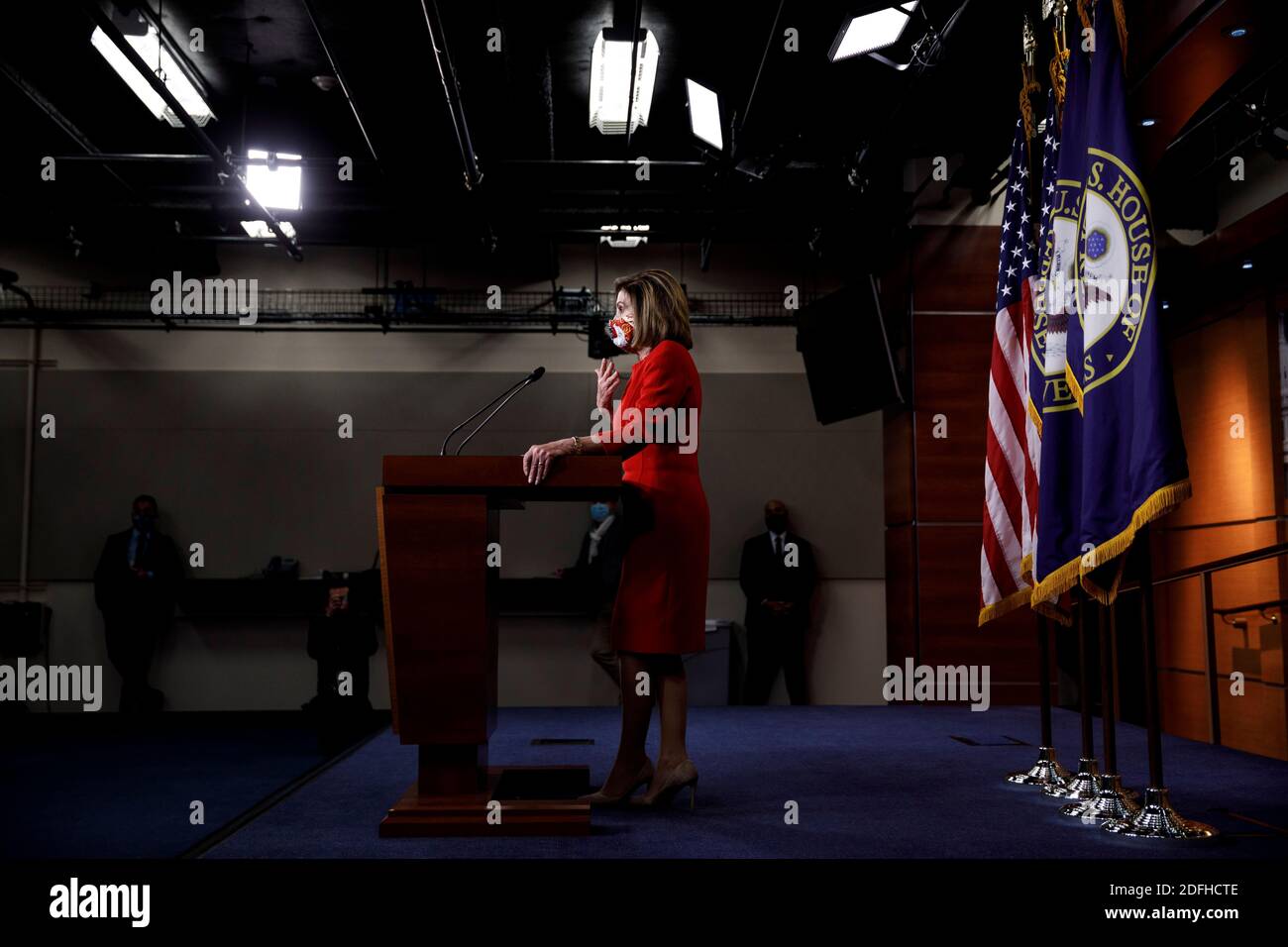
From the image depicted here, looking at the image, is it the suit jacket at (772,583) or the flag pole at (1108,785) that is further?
the suit jacket at (772,583)

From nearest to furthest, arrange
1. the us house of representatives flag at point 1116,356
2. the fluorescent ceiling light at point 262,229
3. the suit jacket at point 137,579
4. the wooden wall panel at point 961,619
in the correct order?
1. the us house of representatives flag at point 1116,356
2. the wooden wall panel at point 961,619
3. the fluorescent ceiling light at point 262,229
4. the suit jacket at point 137,579

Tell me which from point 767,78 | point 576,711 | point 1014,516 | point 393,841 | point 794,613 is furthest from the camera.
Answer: point 794,613

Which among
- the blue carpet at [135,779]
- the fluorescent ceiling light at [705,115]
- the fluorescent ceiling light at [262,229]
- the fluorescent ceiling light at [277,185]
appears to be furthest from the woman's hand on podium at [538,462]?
the fluorescent ceiling light at [262,229]

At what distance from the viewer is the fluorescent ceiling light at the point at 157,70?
5.38m

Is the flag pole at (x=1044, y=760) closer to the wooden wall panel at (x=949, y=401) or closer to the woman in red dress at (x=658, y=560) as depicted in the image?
the woman in red dress at (x=658, y=560)

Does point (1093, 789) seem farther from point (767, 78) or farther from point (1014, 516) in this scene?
point (767, 78)

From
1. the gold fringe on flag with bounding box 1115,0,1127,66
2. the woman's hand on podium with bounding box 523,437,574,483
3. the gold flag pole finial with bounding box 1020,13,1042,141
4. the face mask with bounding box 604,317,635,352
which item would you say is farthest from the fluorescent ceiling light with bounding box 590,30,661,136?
the woman's hand on podium with bounding box 523,437,574,483

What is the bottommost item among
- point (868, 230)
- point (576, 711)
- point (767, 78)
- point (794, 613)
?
point (576, 711)

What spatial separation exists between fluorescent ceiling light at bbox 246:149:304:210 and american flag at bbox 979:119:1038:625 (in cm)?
494

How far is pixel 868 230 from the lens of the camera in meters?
6.59

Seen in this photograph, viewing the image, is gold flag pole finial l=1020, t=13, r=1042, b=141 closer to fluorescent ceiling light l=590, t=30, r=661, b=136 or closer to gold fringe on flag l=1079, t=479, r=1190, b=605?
gold fringe on flag l=1079, t=479, r=1190, b=605

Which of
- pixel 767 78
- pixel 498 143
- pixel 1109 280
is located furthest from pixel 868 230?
pixel 1109 280

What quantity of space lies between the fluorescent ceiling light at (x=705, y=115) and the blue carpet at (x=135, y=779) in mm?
4323
